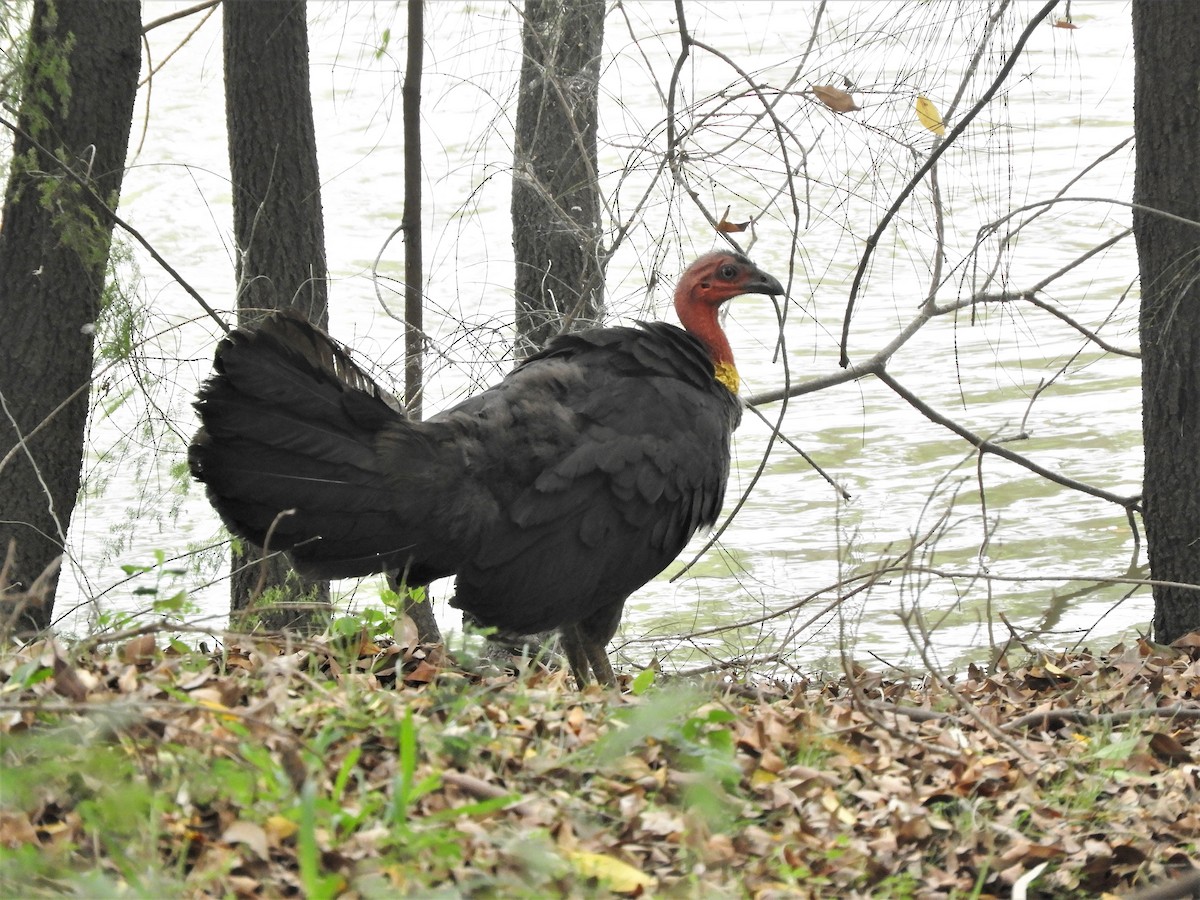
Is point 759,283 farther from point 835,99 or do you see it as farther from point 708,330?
point 835,99

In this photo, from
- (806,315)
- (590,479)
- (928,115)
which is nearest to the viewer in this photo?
(590,479)

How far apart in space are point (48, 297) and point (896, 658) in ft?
15.8

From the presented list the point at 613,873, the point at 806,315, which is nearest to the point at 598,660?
the point at 613,873

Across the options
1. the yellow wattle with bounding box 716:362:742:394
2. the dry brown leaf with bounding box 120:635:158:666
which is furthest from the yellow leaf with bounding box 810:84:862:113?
the dry brown leaf with bounding box 120:635:158:666

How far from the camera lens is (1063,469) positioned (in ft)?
32.8

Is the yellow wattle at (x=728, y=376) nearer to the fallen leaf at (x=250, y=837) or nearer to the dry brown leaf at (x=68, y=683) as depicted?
the dry brown leaf at (x=68, y=683)

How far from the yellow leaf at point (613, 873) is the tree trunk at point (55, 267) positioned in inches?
147

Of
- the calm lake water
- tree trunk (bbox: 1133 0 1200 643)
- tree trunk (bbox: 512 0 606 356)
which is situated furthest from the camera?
tree trunk (bbox: 512 0 606 356)

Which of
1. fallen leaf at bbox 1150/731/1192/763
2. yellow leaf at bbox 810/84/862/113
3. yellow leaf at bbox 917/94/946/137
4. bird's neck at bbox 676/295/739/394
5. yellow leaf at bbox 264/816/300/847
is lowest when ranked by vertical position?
fallen leaf at bbox 1150/731/1192/763

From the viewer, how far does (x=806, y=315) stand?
39.9 feet

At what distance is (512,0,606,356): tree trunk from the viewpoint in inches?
278

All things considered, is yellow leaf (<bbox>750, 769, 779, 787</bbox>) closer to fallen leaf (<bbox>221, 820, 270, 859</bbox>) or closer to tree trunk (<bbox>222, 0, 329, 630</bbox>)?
fallen leaf (<bbox>221, 820, 270, 859</bbox>)

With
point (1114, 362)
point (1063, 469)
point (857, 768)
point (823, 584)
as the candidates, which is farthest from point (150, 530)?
point (1114, 362)

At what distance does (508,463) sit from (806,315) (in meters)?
7.52
